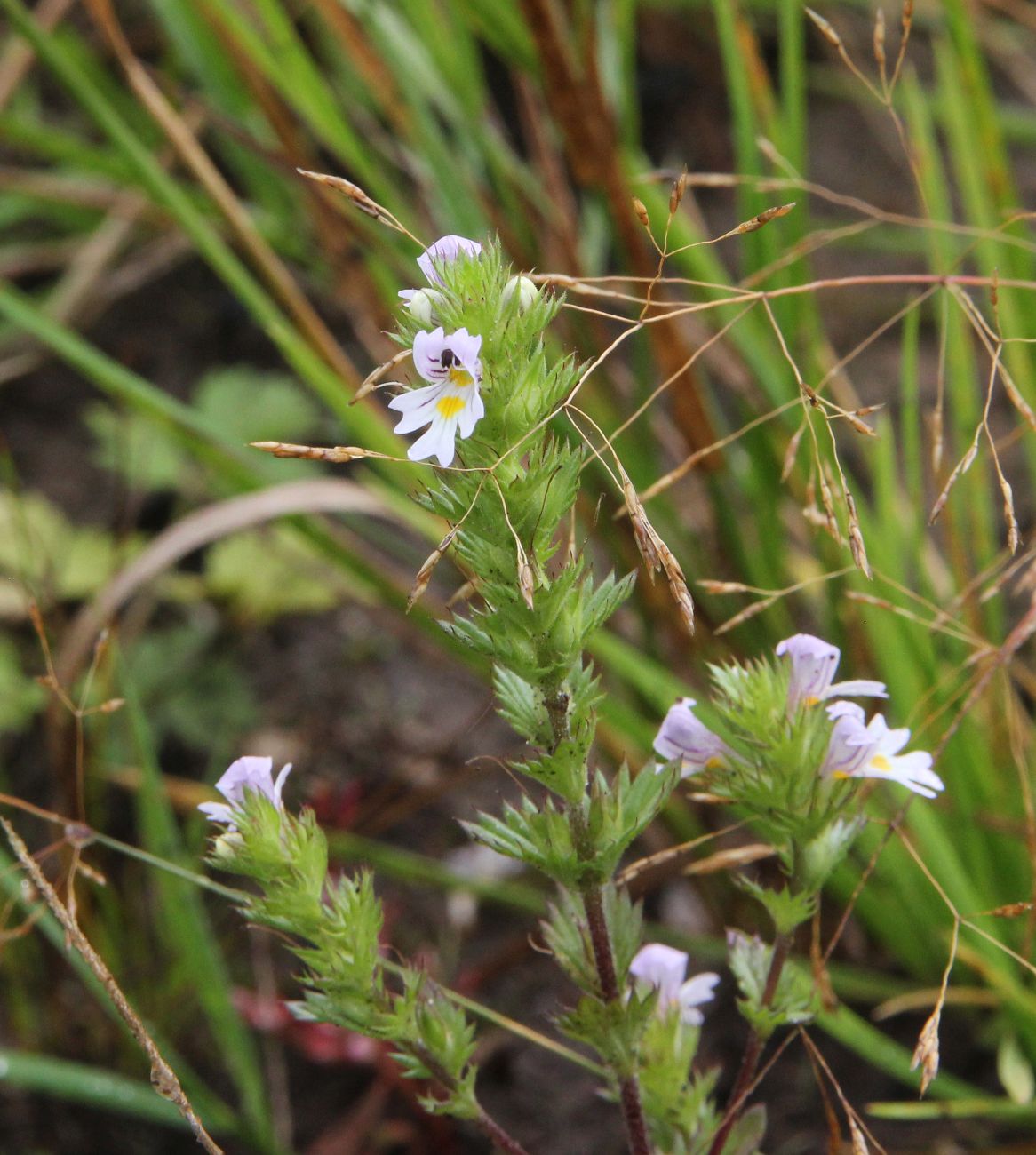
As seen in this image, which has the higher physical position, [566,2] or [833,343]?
[566,2]

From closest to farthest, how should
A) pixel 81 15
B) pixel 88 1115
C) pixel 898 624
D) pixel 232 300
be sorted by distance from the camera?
pixel 898 624 < pixel 88 1115 < pixel 232 300 < pixel 81 15

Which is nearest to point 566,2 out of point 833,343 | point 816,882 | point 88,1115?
point 833,343

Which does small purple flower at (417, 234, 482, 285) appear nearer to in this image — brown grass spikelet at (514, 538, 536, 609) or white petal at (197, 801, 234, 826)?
brown grass spikelet at (514, 538, 536, 609)

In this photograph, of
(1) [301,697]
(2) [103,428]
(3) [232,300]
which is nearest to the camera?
(1) [301,697]

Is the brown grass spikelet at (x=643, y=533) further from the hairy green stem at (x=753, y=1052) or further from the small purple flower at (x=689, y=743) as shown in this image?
the hairy green stem at (x=753, y=1052)

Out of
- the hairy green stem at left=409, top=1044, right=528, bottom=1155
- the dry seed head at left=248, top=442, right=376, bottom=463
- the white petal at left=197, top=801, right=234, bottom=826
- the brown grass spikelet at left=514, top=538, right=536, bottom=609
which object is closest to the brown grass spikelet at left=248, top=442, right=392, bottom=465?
the dry seed head at left=248, top=442, right=376, bottom=463

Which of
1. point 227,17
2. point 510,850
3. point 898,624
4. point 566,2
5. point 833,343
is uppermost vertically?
point 227,17

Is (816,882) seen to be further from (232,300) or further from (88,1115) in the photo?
(232,300)
